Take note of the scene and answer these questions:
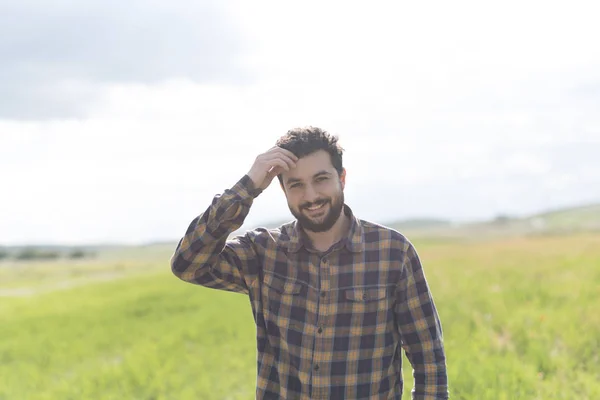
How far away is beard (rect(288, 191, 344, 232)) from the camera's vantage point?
2.78 meters

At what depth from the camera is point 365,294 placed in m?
2.78

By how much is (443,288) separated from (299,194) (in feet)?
44.4

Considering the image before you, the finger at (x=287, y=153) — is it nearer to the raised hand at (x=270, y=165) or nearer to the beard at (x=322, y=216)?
the raised hand at (x=270, y=165)

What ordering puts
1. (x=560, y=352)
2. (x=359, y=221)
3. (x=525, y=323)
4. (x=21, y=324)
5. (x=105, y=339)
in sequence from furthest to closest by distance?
(x=21, y=324) < (x=105, y=339) < (x=525, y=323) < (x=560, y=352) < (x=359, y=221)

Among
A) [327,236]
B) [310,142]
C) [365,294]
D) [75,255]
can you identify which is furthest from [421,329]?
[75,255]

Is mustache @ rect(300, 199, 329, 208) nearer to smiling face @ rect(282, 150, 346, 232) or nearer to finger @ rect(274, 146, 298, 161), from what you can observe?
smiling face @ rect(282, 150, 346, 232)

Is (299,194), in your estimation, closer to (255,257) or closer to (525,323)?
(255,257)

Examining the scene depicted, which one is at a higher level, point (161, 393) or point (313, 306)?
point (313, 306)

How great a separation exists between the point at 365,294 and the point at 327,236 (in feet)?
1.09

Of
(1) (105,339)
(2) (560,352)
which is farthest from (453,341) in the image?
(1) (105,339)

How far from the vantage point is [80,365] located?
11070 millimetres

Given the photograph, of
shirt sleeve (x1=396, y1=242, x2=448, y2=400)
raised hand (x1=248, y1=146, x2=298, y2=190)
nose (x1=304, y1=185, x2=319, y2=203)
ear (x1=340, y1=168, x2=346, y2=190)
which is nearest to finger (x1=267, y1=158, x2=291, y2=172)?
raised hand (x1=248, y1=146, x2=298, y2=190)

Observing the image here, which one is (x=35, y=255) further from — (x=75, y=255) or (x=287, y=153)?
(x=287, y=153)

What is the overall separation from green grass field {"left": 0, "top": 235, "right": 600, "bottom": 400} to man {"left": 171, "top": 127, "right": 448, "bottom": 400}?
10.5 feet
